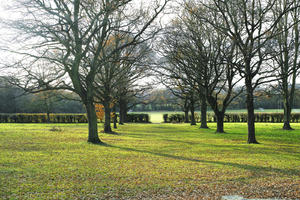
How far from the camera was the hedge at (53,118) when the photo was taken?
38.8m

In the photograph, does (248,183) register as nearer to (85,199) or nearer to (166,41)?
(85,199)

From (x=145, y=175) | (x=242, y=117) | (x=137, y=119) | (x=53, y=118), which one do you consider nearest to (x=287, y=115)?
→ (x=242, y=117)

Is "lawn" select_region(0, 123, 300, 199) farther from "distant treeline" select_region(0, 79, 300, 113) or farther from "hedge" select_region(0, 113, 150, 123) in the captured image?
"hedge" select_region(0, 113, 150, 123)

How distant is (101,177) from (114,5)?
8.69m

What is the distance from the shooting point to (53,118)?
40656 millimetres

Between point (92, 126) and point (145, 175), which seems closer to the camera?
point (145, 175)

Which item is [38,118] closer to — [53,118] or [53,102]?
[53,118]

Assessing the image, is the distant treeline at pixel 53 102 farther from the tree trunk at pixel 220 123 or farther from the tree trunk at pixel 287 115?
the tree trunk at pixel 220 123

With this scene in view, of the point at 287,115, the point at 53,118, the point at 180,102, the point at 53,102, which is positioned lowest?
the point at 287,115

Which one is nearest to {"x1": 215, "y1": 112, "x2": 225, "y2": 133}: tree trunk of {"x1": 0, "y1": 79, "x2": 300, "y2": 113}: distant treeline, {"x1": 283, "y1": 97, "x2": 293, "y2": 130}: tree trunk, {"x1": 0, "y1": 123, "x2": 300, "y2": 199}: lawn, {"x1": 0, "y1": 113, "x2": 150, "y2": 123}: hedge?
{"x1": 283, "y1": 97, "x2": 293, "y2": 130}: tree trunk

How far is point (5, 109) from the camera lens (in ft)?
155

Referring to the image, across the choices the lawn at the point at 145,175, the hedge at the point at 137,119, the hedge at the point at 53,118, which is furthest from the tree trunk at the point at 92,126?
the hedge at the point at 137,119

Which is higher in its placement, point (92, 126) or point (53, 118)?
point (53, 118)

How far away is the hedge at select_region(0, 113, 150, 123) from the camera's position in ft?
127
